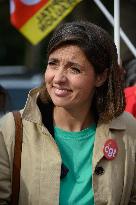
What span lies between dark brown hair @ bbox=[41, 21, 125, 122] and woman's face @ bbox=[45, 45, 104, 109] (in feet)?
0.10

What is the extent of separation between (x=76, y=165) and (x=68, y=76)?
0.44m

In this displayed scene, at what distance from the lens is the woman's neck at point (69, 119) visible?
8.92 feet

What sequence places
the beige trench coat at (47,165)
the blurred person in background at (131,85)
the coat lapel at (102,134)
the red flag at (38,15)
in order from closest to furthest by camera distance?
the beige trench coat at (47,165) → the coat lapel at (102,134) → the blurred person in background at (131,85) → the red flag at (38,15)

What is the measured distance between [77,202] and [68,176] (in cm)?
13

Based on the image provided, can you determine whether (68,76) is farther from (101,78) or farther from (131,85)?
(131,85)

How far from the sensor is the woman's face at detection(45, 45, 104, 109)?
257cm

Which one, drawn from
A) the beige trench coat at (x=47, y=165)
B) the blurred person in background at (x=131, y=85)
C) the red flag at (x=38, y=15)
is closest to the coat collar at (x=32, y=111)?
the beige trench coat at (x=47, y=165)

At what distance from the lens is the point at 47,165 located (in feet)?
8.47

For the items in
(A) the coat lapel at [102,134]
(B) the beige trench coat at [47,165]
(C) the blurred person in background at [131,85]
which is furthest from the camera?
(C) the blurred person in background at [131,85]

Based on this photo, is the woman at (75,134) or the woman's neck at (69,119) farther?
the woman's neck at (69,119)

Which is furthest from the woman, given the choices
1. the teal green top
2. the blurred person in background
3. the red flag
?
the red flag

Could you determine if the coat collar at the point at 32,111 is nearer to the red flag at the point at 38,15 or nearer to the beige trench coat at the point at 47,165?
the beige trench coat at the point at 47,165

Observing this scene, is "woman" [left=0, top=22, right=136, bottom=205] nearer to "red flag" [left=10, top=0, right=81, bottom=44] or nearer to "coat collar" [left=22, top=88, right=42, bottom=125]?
"coat collar" [left=22, top=88, right=42, bottom=125]

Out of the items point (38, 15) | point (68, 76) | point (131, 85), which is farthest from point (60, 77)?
point (38, 15)
